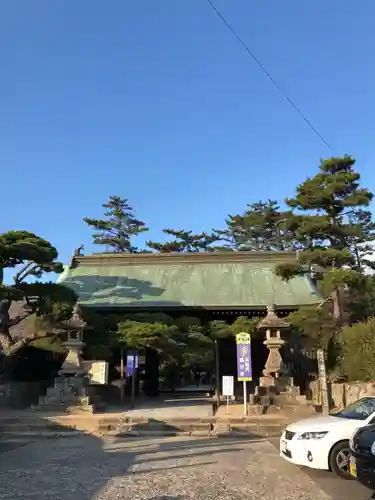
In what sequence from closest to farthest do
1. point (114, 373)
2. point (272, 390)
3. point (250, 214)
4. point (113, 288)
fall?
point (272, 390) → point (114, 373) → point (113, 288) → point (250, 214)

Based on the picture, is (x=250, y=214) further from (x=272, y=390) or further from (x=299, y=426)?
(x=299, y=426)

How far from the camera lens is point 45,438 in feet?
41.2

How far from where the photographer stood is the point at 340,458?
6.76m

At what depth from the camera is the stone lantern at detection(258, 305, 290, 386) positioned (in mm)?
17766

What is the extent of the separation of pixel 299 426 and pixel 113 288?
61.3 ft

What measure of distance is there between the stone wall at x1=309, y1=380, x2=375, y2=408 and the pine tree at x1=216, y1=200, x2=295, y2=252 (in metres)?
32.5

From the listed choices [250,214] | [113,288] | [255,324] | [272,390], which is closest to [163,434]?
[272,390]

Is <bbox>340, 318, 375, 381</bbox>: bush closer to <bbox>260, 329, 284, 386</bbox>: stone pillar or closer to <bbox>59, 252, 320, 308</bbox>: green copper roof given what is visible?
<bbox>260, 329, 284, 386</bbox>: stone pillar

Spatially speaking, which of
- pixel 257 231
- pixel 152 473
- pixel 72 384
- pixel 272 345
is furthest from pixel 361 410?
pixel 257 231

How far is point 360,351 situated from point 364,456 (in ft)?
31.8

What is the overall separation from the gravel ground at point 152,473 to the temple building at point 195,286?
11.6 m

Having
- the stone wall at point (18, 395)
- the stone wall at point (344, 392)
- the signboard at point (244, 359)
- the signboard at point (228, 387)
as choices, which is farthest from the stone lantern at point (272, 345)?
the stone wall at point (18, 395)

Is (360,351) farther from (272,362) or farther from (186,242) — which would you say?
(186,242)

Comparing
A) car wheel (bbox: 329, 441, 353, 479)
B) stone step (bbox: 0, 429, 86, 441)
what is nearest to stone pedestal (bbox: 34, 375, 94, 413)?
stone step (bbox: 0, 429, 86, 441)
